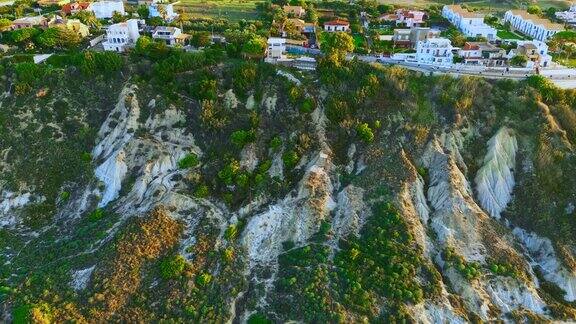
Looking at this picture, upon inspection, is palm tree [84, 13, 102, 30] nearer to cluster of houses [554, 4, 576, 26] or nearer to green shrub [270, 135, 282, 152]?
green shrub [270, 135, 282, 152]

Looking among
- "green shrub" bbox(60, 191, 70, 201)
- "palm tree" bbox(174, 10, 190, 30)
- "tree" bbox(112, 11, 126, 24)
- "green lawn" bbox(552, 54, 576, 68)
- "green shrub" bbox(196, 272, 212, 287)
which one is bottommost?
"green shrub" bbox(196, 272, 212, 287)

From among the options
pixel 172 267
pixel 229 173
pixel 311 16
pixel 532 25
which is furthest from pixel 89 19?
pixel 532 25

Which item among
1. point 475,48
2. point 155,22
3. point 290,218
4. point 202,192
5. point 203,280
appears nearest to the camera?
point 203,280

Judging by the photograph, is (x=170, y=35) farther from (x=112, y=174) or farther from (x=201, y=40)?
(x=112, y=174)

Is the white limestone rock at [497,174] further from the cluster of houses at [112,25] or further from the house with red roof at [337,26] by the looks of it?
the cluster of houses at [112,25]

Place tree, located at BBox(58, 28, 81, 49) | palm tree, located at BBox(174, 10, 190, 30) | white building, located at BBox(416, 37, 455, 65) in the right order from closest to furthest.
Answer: white building, located at BBox(416, 37, 455, 65)
tree, located at BBox(58, 28, 81, 49)
palm tree, located at BBox(174, 10, 190, 30)

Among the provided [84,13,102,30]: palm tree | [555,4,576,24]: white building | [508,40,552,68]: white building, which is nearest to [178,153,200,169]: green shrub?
[84,13,102,30]: palm tree
